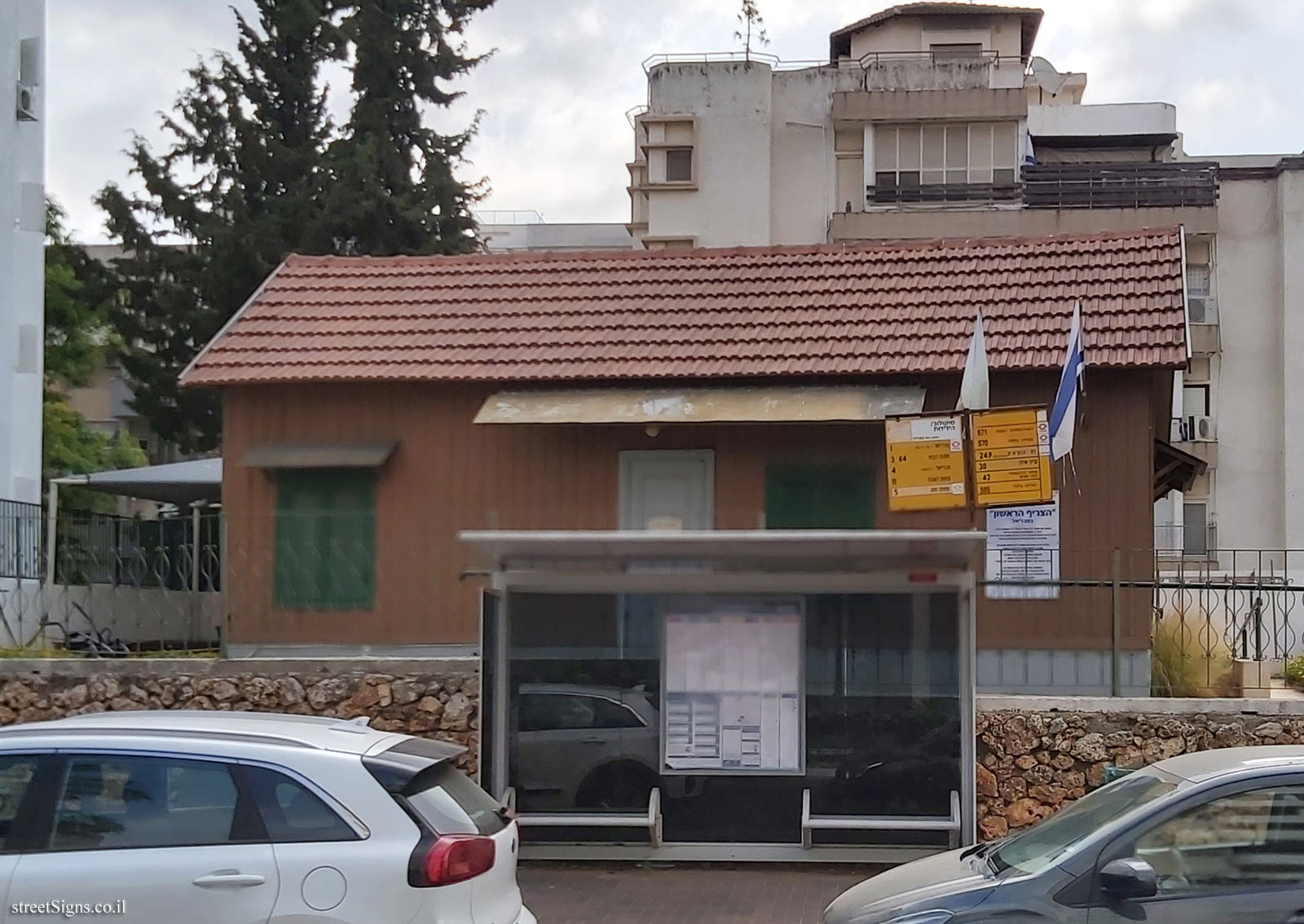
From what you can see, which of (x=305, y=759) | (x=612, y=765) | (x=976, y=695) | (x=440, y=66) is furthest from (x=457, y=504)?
(x=440, y=66)

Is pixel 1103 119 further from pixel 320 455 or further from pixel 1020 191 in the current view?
pixel 320 455

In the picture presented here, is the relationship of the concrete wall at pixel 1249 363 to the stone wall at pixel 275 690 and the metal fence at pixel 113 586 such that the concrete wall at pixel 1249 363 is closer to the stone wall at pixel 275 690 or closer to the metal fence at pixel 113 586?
the stone wall at pixel 275 690

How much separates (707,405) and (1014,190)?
73.0ft

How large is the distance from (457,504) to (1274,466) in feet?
82.6

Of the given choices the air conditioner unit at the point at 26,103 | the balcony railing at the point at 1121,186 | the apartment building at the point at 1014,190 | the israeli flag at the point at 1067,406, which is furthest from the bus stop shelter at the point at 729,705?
the balcony railing at the point at 1121,186

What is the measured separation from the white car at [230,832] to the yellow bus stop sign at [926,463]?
7236mm

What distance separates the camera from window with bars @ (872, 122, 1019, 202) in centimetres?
3512

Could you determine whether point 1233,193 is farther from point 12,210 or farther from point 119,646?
point 119,646

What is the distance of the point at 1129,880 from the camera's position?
6.11m

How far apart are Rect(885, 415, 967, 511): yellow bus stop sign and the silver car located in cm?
621

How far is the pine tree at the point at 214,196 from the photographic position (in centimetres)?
3116

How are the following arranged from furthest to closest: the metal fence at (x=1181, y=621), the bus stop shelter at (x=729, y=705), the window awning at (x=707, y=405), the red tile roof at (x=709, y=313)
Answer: the red tile roof at (x=709, y=313) → the window awning at (x=707, y=405) → the metal fence at (x=1181, y=621) → the bus stop shelter at (x=729, y=705)

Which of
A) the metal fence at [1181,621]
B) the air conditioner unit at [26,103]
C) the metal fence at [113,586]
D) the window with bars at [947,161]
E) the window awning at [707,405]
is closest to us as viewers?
the metal fence at [1181,621]

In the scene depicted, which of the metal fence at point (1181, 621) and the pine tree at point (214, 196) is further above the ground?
the pine tree at point (214, 196)
